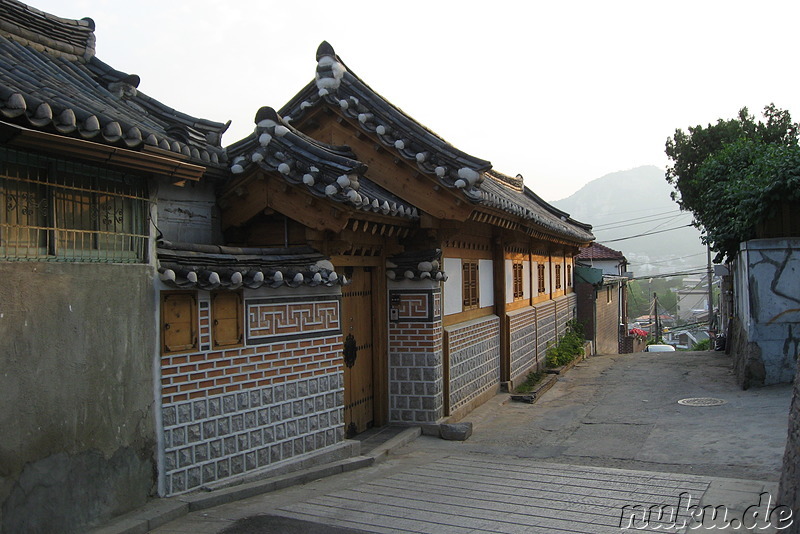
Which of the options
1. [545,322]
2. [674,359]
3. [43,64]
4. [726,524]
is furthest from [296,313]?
[674,359]

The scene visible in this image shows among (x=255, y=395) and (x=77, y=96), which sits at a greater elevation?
(x=77, y=96)

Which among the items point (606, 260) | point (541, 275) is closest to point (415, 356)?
point (541, 275)

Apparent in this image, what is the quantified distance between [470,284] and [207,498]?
7.47m

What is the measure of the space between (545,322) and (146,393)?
14517 millimetres

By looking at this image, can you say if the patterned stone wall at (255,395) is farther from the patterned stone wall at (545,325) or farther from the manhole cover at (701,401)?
the patterned stone wall at (545,325)

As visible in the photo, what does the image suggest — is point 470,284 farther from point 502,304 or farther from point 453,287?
point 502,304

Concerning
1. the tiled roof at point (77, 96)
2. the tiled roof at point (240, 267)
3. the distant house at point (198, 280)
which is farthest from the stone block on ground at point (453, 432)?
the tiled roof at point (77, 96)

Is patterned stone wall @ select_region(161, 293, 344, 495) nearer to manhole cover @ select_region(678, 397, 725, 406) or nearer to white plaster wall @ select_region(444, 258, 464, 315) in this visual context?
A: white plaster wall @ select_region(444, 258, 464, 315)

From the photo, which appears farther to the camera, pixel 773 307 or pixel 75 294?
pixel 773 307

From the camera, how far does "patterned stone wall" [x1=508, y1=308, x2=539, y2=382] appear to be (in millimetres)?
14922

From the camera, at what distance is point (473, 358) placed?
1236 cm

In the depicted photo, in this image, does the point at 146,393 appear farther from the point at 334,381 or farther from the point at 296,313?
the point at 334,381

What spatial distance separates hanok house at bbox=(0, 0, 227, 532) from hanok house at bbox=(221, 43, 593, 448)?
65.7 inches

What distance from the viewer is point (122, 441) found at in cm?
571
